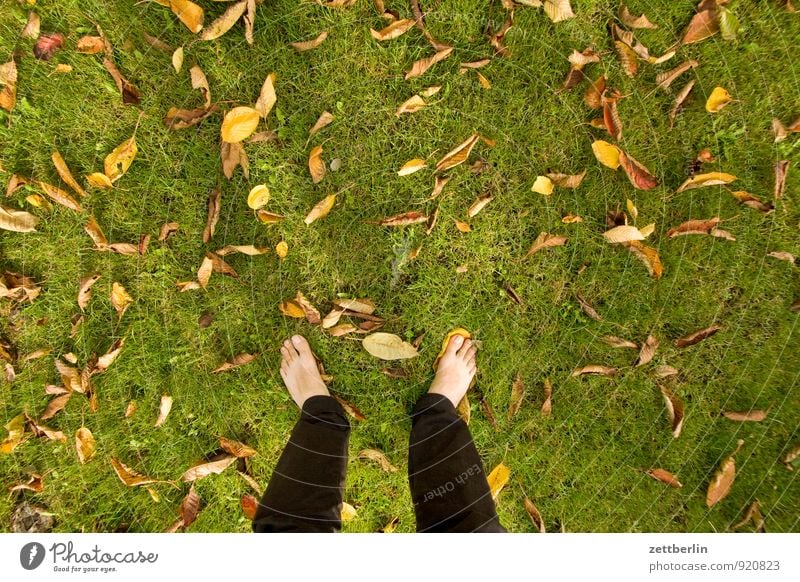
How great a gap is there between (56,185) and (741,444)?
12.2ft

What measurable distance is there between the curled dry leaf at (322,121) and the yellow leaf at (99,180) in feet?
3.46

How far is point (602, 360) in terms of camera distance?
247 centimetres

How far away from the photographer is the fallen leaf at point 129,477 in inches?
96.7

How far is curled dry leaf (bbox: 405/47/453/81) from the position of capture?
7.79ft

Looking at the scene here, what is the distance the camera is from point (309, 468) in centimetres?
220

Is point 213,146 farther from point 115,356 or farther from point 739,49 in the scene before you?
point 739,49

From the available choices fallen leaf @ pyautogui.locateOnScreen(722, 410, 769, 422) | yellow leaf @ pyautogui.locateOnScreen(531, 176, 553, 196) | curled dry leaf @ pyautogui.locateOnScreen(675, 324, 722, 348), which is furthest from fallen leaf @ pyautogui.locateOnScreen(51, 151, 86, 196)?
fallen leaf @ pyautogui.locateOnScreen(722, 410, 769, 422)

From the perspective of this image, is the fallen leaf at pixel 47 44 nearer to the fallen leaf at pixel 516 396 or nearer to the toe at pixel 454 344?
the toe at pixel 454 344

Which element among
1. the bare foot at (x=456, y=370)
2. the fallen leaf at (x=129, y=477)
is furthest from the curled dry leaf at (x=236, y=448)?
the bare foot at (x=456, y=370)

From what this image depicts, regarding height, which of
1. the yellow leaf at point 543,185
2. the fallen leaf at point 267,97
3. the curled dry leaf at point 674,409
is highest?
the fallen leaf at point 267,97

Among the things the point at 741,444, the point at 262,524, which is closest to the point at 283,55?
the point at 262,524

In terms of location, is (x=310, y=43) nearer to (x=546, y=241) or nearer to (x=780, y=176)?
(x=546, y=241)
